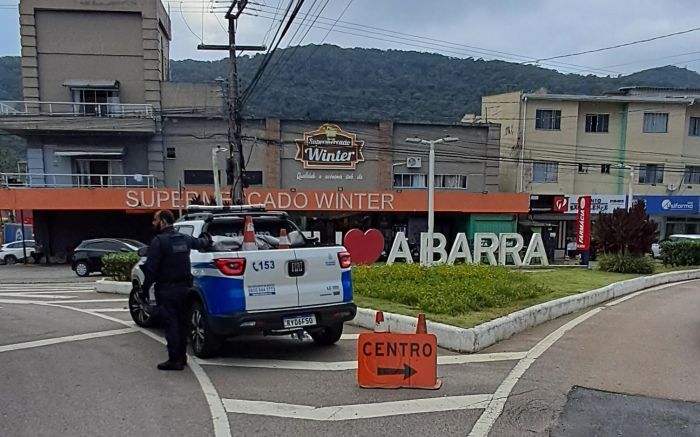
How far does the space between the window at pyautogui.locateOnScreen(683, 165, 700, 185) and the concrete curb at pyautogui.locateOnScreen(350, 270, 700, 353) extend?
34.3 m

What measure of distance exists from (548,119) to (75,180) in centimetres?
3215

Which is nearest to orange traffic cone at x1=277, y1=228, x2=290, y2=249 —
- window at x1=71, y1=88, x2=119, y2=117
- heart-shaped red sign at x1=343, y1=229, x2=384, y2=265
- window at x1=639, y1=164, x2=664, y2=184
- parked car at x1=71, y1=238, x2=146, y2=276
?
heart-shaped red sign at x1=343, y1=229, x2=384, y2=265

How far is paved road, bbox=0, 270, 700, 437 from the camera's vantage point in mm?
4805

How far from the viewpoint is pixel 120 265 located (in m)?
15.3

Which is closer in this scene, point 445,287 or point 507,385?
point 507,385

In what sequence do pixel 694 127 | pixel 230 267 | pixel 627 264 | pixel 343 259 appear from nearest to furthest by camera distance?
pixel 230 267 → pixel 343 259 → pixel 627 264 → pixel 694 127

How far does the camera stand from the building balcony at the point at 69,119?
3135cm

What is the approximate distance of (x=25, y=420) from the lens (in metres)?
4.89

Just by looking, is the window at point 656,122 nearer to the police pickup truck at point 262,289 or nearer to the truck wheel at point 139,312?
the police pickup truck at point 262,289

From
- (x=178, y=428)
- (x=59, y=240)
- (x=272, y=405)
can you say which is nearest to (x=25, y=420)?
(x=178, y=428)

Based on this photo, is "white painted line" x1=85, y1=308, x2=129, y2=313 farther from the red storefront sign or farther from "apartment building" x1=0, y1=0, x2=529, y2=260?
"apartment building" x1=0, y1=0, x2=529, y2=260

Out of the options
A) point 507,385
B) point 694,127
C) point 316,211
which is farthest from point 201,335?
point 694,127

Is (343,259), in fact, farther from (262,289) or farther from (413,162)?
(413,162)

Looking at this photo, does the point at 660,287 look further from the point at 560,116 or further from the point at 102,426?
the point at 560,116
